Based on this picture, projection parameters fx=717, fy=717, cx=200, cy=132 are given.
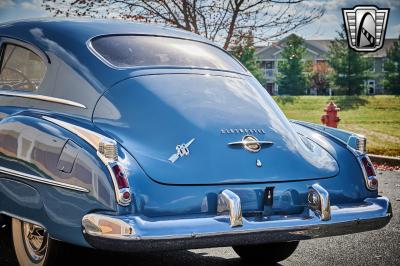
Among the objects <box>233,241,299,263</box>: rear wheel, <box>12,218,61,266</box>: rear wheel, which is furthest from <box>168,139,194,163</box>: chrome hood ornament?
<box>233,241,299,263</box>: rear wheel

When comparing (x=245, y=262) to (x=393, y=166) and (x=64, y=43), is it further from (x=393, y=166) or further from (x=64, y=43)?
(x=393, y=166)

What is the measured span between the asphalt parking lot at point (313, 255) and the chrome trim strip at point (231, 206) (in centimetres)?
121

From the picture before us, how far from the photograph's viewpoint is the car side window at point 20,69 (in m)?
4.96

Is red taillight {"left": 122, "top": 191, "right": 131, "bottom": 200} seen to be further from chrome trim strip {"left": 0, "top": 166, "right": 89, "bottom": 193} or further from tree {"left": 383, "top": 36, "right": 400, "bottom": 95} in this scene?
tree {"left": 383, "top": 36, "right": 400, "bottom": 95}

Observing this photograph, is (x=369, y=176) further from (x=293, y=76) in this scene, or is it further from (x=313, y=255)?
(x=293, y=76)

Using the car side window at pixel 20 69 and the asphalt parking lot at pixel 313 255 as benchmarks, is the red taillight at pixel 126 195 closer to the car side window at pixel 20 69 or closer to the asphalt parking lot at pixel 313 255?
the asphalt parking lot at pixel 313 255

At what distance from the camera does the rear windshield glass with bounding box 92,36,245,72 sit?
482cm

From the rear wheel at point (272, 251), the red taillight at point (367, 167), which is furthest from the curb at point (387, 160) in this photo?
the red taillight at point (367, 167)

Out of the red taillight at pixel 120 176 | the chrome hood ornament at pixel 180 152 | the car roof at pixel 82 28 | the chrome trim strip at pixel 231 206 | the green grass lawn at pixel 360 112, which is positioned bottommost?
the green grass lawn at pixel 360 112

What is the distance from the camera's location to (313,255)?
568 cm

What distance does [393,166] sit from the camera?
13.3 metres

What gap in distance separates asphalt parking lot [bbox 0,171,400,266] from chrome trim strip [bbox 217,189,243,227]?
1208mm

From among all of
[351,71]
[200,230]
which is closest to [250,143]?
[200,230]

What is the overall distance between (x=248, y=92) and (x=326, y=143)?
2.17ft
